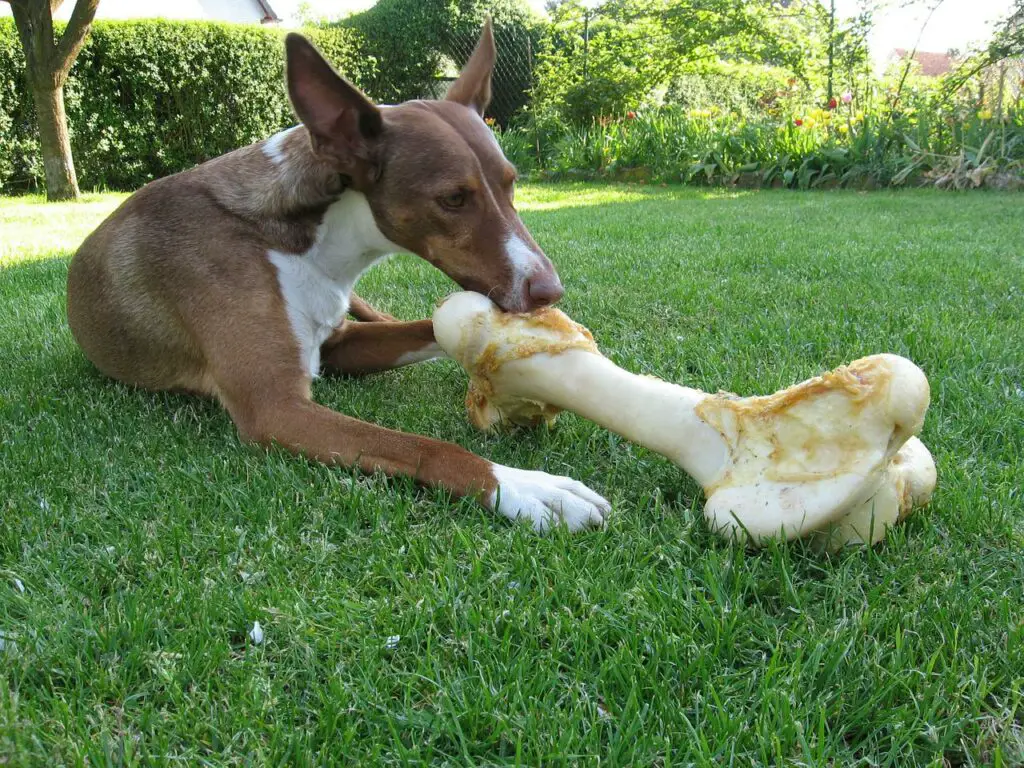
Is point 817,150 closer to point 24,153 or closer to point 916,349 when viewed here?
point 916,349

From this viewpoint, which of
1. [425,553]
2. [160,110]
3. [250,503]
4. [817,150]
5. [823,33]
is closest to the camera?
[425,553]

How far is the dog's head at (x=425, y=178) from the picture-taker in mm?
2420

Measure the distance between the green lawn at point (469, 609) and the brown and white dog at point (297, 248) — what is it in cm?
16

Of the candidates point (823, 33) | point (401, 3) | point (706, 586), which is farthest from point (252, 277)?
Result: point (401, 3)

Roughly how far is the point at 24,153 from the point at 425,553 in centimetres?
1240

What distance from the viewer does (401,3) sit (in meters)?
15.7

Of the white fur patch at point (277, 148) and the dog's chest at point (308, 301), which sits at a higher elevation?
the white fur patch at point (277, 148)

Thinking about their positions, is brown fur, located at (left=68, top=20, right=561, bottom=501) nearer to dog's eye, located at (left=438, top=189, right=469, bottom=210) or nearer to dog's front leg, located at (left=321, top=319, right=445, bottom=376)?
dog's eye, located at (left=438, top=189, right=469, bottom=210)

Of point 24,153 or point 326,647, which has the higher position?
point 24,153

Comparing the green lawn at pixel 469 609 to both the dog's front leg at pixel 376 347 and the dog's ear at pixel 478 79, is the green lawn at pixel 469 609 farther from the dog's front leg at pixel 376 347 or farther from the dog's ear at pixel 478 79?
the dog's ear at pixel 478 79

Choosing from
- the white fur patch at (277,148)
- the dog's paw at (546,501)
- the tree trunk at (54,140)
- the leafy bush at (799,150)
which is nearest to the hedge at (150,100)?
the tree trunk at (54,140)

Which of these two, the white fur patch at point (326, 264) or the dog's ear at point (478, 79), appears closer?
the white fur patch at point (326, 264)

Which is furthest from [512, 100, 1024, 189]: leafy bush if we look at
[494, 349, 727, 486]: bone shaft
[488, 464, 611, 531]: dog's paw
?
[488, 464, 611, 531]: dog's paw

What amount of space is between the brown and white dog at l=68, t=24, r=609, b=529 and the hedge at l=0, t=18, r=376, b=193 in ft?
29.2
